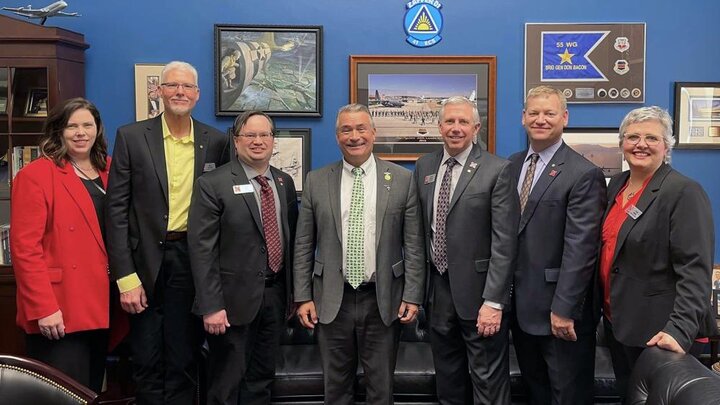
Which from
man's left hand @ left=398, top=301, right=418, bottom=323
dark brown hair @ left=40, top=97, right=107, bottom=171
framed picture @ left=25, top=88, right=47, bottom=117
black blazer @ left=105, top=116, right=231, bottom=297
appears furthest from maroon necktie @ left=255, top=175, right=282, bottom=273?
framed picture @ left=25, top=88, right=47, bottom=117

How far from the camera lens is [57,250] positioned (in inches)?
97.7

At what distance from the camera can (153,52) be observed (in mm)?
3600

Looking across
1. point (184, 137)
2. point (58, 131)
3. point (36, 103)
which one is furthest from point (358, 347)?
point (36, 103)

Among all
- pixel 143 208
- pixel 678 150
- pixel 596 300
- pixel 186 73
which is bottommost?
pixel 596 300

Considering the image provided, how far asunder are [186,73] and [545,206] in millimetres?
1572

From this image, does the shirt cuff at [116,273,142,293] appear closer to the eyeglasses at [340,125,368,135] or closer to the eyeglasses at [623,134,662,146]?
the eyeglasses at [340,125,368,135]

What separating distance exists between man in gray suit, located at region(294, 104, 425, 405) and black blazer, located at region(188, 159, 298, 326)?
0.18 metres

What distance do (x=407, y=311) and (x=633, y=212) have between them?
0.94 m

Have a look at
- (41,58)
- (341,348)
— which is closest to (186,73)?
(41,58)

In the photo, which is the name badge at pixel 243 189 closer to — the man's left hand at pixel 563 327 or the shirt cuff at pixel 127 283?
the shirt cuff at pixel 127 283

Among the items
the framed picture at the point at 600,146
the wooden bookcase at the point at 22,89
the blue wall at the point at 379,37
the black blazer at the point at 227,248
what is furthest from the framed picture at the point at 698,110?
the wooden bookcase at the point at 22,89

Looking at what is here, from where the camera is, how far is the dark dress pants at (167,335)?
8.55ft

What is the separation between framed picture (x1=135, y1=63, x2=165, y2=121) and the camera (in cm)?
359

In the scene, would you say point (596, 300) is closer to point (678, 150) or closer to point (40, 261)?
point (678, 150)
